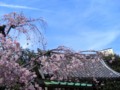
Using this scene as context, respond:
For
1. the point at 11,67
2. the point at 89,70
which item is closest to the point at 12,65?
the point at 11,67

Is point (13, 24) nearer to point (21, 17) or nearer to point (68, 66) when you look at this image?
point (21, 17)

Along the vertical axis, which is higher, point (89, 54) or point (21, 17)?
point (21, 17)

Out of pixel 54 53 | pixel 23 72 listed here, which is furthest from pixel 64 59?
pixel 23 72

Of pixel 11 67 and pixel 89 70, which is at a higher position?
pixel 89 70

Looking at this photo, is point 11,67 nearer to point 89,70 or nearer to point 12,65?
point 12,65

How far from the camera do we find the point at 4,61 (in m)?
9.50

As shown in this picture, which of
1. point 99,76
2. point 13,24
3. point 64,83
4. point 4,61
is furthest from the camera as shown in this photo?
point 99,76

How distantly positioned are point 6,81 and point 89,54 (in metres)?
3.11

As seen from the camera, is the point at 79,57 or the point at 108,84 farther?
the point at 108,84

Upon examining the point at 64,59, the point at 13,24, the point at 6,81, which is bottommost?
the point at 6,81

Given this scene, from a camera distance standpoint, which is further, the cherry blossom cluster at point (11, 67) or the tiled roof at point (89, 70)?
the tiled roof at point (89, 70)

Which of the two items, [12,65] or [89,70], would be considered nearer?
[12,65]

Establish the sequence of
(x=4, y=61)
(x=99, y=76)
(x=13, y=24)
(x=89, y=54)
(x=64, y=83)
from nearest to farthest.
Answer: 1. (x=4, y=61)
2. (x=13, y=24)
3. (x=89, y=54)
4. (x=64, y=83)
5. (x=99, y=76)

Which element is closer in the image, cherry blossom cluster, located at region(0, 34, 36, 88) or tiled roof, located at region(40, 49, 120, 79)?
cherry blossom cluster, located at region(0, 34, 36, 88)
